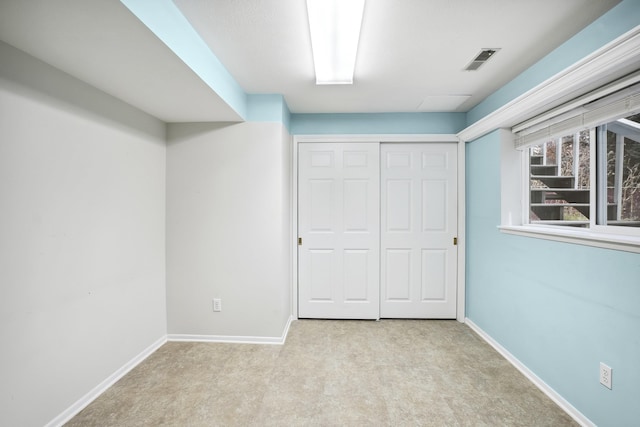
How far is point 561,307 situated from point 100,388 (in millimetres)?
3233

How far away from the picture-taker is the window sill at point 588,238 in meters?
1.36

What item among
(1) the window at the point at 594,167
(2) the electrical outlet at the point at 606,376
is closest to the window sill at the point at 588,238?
(1) the window at the point at 594,167

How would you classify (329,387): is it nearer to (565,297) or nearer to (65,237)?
(565,297)

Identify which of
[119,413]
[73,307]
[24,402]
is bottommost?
[119,413]

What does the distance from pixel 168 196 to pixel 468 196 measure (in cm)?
321

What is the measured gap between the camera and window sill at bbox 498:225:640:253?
1.36 m

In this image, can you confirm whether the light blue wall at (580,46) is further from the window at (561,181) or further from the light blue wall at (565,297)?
the window at (561,181)

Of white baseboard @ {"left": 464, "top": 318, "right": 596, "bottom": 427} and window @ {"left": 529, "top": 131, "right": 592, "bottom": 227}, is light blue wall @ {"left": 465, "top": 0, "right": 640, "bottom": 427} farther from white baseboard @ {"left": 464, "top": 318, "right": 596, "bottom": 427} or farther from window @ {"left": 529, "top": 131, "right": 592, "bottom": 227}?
window @ {"left": 529, "top": 131, "right": 592, "bottom": 227}

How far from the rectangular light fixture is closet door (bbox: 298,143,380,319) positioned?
40.7 inches

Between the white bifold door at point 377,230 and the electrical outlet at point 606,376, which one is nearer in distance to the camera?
the electrical outlet at point 606,376

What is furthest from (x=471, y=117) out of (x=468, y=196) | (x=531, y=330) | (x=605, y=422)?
(x=605, y=422)

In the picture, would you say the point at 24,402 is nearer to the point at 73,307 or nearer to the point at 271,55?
the point at 73,307

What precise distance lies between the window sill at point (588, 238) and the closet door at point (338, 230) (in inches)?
56.6

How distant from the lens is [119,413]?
1700 millimetres
